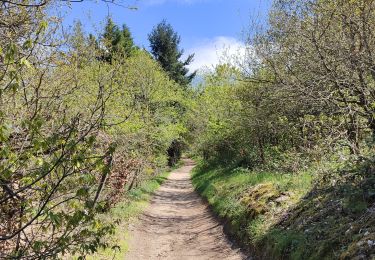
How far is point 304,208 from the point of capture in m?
8.84

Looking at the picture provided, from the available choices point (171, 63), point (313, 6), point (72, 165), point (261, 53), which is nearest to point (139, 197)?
point (261, 53)

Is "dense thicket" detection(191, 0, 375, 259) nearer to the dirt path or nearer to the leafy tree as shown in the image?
the dirt path

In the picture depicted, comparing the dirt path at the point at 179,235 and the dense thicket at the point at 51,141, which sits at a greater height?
the dense thicket at the point at 51,141

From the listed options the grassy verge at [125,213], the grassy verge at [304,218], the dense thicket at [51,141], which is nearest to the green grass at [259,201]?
the grassy verge at [304,218]

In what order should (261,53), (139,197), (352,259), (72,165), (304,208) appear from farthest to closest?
(139,197) → (261,53) → (304,208) → (352,259) → (72,165)

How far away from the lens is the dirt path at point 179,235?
417 inches

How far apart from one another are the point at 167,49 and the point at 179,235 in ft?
110

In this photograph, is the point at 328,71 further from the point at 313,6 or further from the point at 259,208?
the point at 259,208

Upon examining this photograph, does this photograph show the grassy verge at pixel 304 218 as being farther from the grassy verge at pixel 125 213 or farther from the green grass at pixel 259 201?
the grassy verge at pixel 125 213

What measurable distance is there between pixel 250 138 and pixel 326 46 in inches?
400

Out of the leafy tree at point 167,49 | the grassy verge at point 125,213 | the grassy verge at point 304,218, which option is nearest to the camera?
the grassy verge at point 304,218

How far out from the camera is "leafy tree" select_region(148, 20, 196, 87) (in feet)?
144

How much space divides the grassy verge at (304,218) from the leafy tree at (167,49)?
31952 millimetres

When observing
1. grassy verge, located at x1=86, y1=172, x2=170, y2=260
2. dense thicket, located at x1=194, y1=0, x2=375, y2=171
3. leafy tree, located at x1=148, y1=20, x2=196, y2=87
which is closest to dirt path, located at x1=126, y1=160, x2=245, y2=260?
grassy verge, located at x1=86, y1=172, x2=170, y2=260
